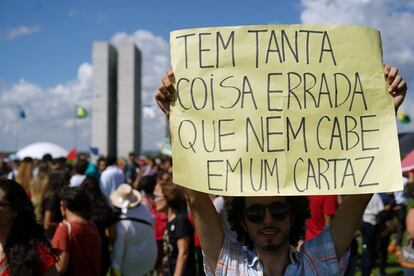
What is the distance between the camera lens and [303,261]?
227 centimetres

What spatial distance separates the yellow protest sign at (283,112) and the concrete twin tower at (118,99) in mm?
45176

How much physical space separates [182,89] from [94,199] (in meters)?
3.00

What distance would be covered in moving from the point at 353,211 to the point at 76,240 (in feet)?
7.64

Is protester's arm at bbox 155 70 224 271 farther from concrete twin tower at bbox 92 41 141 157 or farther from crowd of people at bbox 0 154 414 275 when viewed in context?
concrete twin tower at bbox 92 41 141 157

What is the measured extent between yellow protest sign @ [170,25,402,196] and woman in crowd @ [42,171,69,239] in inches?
159

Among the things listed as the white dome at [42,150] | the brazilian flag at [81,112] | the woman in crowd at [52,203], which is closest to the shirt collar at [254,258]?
the woman in crowd at [52,203]

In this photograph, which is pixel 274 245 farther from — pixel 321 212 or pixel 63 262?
pixel 321 212

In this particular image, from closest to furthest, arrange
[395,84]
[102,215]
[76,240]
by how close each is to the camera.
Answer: [395,84] < [76,240] < [102,215]

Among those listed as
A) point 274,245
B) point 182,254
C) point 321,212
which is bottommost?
point 182,254

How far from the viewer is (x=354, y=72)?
2.25 metres

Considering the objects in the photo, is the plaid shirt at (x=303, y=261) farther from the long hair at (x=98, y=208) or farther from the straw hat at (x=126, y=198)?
the straw hat at (x=126, y=198)

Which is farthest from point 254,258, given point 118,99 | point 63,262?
point 118,99

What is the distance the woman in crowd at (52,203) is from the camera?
5949 mm

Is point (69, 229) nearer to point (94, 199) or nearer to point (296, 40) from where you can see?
point (94, 199)
